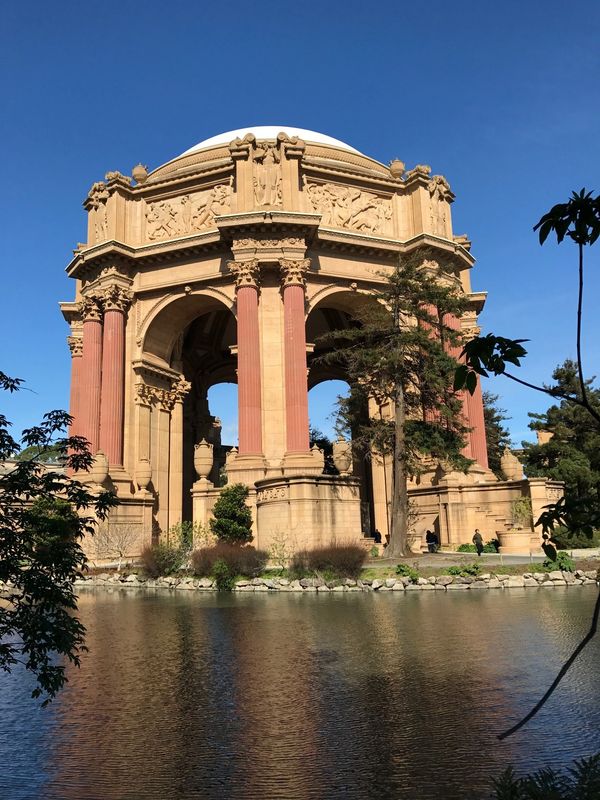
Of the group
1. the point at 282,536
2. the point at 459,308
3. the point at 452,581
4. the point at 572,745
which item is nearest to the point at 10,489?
the point at 572,745

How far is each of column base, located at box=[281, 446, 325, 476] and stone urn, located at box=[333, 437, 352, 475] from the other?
2863mm

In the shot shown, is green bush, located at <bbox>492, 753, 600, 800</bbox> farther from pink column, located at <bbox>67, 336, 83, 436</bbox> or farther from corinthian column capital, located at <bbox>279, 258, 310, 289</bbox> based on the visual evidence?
pink column, located at <bbox>67, 336, 83, 436</bbox>

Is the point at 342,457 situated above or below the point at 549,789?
above

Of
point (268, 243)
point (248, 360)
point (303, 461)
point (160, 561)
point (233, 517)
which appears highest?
point (268, 243)

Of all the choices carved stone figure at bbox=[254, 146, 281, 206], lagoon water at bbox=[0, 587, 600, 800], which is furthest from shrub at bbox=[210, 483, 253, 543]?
lagoon water at bbox=[0, 587, 600, 800]

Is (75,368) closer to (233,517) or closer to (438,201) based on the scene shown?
(233,517)

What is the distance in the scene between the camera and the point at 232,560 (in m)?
20.0

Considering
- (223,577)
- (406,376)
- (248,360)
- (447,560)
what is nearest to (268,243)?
(248,360)

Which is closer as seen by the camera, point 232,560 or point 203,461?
point 232,560

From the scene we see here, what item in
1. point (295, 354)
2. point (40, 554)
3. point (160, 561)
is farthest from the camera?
point (295, 354)

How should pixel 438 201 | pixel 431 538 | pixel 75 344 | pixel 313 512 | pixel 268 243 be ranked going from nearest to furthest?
1. pixel 313 512
2. pixel 431 538
3. pixel 268 243
4. pixel 438 201
5. pixel 75 344

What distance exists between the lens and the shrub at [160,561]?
21.8 m

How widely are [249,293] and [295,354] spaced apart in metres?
3.48

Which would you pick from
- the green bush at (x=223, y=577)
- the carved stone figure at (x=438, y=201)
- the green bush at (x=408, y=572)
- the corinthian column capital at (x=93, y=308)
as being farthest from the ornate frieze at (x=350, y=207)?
the green bush at (x=408, y=572)
